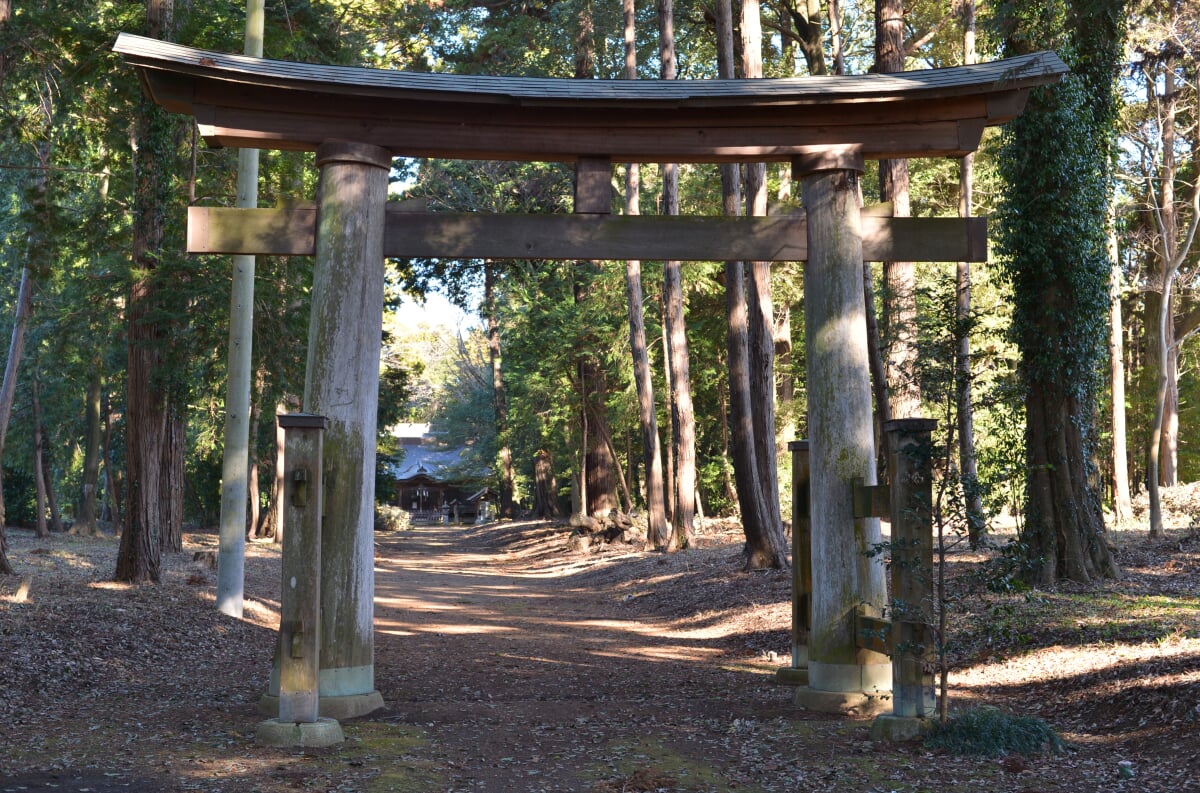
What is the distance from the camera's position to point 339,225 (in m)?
7.99

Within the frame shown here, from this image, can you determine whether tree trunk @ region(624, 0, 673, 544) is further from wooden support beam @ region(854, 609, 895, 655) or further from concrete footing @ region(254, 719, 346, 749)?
concrete footing @ region(254, 719, 346, 749)

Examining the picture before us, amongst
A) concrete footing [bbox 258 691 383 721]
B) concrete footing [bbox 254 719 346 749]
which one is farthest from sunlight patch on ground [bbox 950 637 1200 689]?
concrete footing [bbox 254 719 346 749]

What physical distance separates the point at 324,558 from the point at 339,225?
2.51m

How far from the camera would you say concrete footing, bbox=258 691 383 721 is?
7.62 m

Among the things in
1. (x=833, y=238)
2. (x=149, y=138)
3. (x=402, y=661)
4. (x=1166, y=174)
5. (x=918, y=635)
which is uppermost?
(x=1166, y=174)

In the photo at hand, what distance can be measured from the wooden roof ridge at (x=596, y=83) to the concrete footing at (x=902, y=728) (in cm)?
449

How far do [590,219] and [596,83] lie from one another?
1083mm

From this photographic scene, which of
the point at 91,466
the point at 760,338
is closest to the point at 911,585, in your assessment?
the point at 760,338

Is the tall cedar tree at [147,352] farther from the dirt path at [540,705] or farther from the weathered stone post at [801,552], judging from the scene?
the weathered stone post at [801,552]

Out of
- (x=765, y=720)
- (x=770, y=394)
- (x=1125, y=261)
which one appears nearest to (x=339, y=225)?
(x=765, y=720)

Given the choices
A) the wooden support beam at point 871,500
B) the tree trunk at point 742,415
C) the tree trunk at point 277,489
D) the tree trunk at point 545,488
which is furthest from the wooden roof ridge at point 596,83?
the tree trunk at point 545,488

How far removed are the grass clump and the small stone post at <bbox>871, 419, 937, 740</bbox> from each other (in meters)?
0.20

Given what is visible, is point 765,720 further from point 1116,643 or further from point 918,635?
point 1116,643

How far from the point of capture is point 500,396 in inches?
1796
